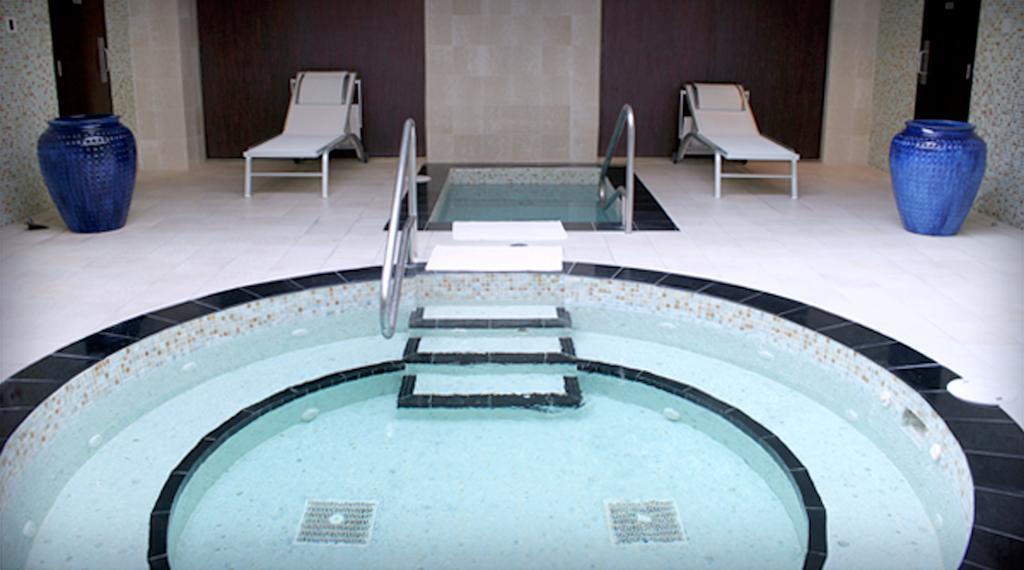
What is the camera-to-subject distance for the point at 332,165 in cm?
867

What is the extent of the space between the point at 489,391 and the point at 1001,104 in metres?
4.33

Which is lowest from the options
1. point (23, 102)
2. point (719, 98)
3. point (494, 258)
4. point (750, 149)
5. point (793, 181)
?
point (494, 258)

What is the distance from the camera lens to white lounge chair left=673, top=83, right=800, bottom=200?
7340mm

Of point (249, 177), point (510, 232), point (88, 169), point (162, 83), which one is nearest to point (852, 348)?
point (510, 232)

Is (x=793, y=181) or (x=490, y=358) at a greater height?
(x=793, y=181)

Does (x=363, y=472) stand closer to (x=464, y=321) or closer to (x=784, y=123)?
(x=464, y=321)

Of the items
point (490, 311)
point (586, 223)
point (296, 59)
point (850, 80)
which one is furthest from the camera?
point (296, 59)

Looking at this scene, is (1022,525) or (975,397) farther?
(975,397)

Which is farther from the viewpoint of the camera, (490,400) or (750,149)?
(750,149)

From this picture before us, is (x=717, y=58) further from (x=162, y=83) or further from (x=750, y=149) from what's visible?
(x=162, y=83)

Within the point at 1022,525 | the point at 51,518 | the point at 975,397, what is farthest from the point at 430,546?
the point at 975,397

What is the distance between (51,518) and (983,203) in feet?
19.6

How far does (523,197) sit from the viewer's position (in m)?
8.06

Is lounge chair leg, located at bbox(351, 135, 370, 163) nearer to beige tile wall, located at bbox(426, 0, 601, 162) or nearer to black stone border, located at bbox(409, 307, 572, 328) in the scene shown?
beige tile wall, located at bbox(426, 0, 601, 162)
